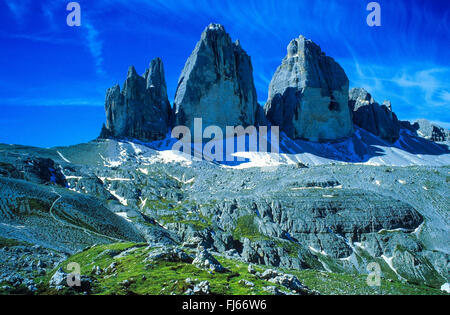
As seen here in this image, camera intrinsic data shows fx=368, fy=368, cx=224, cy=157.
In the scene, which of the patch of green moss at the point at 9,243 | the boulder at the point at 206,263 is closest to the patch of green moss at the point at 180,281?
the boulder at the point at 206,263

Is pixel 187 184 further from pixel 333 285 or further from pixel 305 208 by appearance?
pixel 333 285

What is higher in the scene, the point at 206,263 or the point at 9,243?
the point at 9,243

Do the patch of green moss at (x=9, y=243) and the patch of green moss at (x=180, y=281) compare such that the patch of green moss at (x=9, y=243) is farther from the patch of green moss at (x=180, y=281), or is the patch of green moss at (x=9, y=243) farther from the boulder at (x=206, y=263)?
the boulder at (x=206, y=263)

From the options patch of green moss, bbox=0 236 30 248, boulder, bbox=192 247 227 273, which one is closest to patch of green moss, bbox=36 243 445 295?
boulder, bbox=192 247 227 273

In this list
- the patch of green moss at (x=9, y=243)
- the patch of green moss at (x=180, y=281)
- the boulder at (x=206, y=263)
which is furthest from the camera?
the patch of green moss at (x=9, y=243)

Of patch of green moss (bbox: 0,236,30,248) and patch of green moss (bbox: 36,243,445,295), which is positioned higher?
patch of green moss (bbox: 0,236,30,248)

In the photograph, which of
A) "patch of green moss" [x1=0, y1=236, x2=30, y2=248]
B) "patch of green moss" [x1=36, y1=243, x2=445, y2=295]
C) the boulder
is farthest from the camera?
"patch of green moss" [x1=0, y1=236, x2=30, y2=248]

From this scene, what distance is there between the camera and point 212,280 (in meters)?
32.0

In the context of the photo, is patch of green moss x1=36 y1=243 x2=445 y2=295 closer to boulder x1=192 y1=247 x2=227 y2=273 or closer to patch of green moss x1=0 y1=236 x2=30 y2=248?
boulder x1=192 y1=247 x2=227 y2=273

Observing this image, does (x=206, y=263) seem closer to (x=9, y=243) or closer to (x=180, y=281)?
(x=180, y=281)

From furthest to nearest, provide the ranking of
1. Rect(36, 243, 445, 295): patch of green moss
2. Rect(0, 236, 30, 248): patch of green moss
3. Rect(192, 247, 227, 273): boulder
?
Rect(0, 236, 30, 248): patch of green moss, Rect(192, 247, 227, 273): boulder, Rect(36, 243, 445, 295): patch of green moss

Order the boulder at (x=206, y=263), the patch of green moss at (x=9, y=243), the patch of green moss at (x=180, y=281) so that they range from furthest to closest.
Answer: the patch of green moss at (x=9, y=243) < the boulder at (x=206, y=263) < the patch of green moss at (x=180, y=281)

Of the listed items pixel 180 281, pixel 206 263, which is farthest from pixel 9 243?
pixel 180 281
